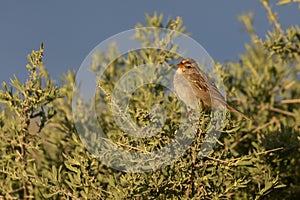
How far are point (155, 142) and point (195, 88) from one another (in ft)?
5.42

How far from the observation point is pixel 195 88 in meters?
6.32

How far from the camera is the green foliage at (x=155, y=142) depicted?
4.92 m

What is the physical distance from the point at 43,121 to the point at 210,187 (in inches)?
77.1

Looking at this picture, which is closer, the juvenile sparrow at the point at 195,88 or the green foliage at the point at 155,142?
the green foliage at the point at 155,142

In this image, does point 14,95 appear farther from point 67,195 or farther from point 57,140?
point 57,140

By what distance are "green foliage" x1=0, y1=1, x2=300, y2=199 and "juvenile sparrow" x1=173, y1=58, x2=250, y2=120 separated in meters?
0.23

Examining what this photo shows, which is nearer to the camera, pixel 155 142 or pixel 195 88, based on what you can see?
pixel 155 142

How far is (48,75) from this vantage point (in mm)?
8078

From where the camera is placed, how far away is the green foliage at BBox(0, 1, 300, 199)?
4922 millimetres

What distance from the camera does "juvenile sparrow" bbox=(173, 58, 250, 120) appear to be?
228 inches

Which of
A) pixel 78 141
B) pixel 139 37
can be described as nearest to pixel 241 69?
pixel 139 37

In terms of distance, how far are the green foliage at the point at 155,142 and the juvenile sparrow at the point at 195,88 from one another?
0.74ft

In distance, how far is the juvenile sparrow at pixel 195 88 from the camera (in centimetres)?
579

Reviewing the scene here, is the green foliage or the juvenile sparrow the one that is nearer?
the green foliage
